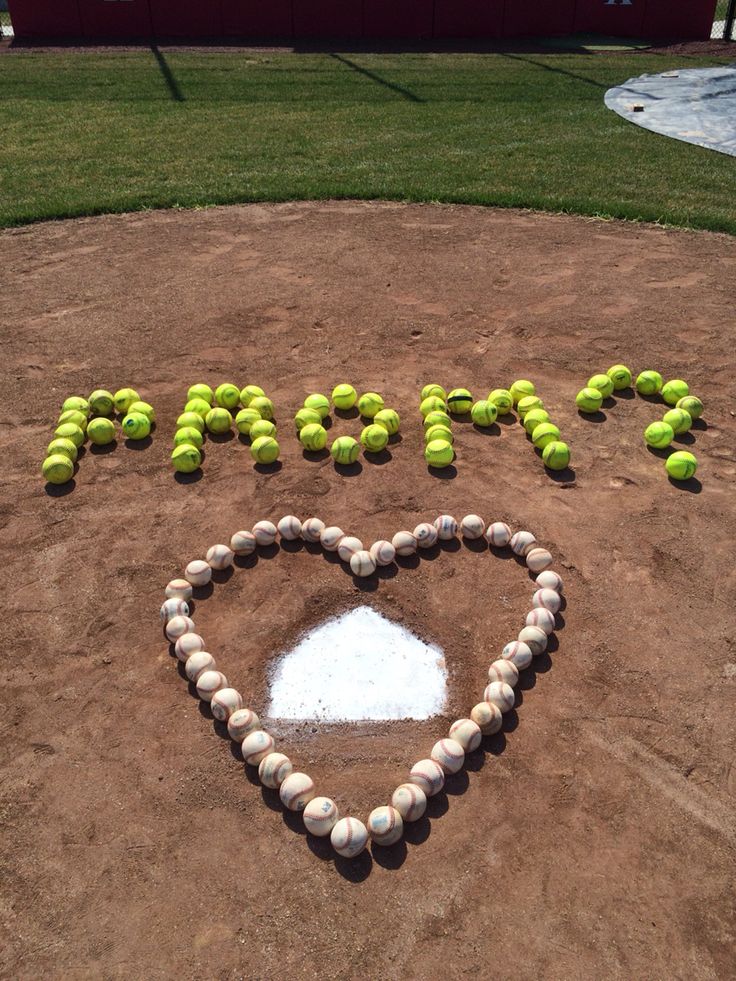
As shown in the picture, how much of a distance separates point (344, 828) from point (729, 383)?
21.4 ft

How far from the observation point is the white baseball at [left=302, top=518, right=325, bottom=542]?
629 cm

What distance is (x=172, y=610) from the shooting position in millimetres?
5570

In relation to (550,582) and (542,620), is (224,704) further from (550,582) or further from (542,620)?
(550,582)

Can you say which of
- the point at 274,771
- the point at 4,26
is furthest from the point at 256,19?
the point at 274,771

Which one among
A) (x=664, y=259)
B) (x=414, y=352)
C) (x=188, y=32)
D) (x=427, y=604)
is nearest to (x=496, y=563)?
(x=427, y=604)

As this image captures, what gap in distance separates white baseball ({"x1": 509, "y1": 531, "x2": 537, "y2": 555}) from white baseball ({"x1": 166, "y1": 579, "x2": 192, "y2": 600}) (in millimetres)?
2588

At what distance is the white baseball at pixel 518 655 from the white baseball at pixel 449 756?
2.72 ft

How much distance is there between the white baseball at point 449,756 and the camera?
15.0 feet

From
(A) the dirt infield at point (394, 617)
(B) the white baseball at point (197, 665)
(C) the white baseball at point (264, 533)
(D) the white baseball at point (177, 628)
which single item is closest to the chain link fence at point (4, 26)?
(A) the dirt infield at point (394, 617)

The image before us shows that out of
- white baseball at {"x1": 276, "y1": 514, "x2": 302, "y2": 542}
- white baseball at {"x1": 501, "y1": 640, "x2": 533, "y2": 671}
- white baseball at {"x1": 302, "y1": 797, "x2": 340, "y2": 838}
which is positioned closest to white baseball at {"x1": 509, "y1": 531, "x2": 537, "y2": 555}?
white baseball at {"x1": 501, "y1": 640, "x2": 533, "y2": 671}

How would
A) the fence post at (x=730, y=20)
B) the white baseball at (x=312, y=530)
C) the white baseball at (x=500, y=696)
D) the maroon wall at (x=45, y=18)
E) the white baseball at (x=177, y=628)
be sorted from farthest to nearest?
the fence post at (x=730, y=20) → the maroon wall at (x=45, y=18) → the white baseball at (x=312, y=530) → the white baseball at (x=177, y=628) → the white baseball at (x=500, y=696)

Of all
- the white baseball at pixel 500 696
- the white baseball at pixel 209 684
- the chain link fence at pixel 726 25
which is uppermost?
the chain link fence at pixel 726 25

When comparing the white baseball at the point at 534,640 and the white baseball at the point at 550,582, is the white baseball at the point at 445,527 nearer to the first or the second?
the white baseball at the point at 550,582

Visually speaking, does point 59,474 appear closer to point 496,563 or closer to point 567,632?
point 496,563
